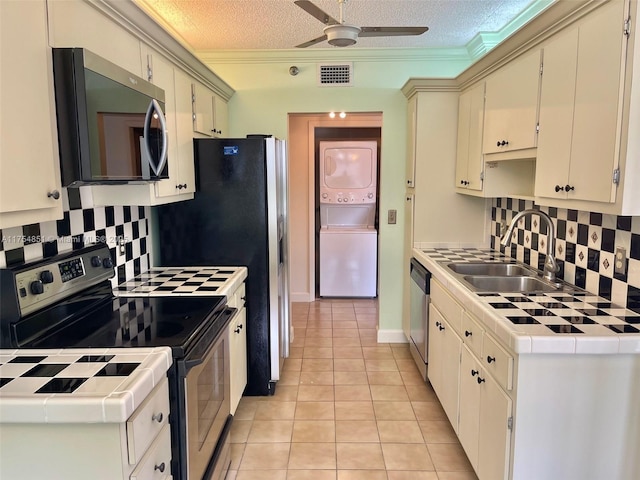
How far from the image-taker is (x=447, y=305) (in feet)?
8.82

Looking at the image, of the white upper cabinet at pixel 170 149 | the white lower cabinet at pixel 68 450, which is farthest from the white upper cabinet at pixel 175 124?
the white lower cabinet at pixel 68 450

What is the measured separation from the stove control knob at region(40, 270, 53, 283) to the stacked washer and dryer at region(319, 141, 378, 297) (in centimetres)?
404

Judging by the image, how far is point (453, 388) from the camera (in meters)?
2.56

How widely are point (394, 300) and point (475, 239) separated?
0.95 meters

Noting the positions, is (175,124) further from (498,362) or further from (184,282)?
(498,362)

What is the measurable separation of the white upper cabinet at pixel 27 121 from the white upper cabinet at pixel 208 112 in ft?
4.89

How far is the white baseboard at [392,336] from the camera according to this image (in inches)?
168

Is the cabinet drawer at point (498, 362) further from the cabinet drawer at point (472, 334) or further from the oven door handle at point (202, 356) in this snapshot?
the oven door handle at point (202, 356)

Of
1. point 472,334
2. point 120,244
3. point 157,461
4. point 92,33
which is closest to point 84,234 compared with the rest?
point 120,244

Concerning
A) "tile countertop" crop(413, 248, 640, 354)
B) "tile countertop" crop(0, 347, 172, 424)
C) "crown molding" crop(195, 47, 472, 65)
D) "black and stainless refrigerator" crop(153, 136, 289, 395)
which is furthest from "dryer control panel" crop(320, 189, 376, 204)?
"tile countertop" crop(0, 347, 172, 424)

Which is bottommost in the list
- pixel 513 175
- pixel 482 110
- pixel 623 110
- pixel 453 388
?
pixel 453 388

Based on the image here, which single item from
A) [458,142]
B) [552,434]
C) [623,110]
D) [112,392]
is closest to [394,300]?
[458,142]

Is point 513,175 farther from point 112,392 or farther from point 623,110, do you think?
point 112,392

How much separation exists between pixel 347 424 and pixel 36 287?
197 cm
